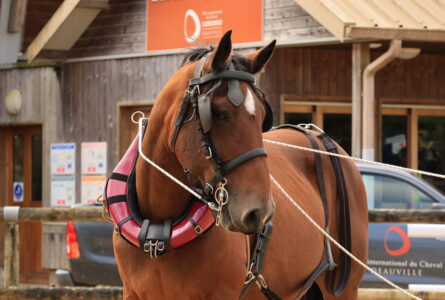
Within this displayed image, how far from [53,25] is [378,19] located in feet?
17.1

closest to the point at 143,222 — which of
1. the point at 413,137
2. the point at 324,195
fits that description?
the point at 324,195

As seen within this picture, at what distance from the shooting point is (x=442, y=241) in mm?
9375

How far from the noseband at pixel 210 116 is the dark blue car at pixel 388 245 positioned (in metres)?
5.34

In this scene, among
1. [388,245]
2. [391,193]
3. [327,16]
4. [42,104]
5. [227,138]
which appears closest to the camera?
[227,138]

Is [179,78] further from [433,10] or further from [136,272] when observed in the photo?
[433,10]

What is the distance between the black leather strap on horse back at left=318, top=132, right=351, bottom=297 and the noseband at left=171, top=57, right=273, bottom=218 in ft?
6.46

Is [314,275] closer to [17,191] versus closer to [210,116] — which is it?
[210,116]

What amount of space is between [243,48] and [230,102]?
8551 millimetres

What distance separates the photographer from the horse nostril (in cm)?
376

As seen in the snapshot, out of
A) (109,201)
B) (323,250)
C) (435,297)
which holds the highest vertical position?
(109,201)

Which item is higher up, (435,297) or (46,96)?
(46,96)

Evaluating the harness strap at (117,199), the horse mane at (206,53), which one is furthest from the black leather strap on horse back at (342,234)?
the harness strap at (117,199)

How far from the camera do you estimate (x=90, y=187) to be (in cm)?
1438

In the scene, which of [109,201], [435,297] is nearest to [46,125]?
[435,297]
